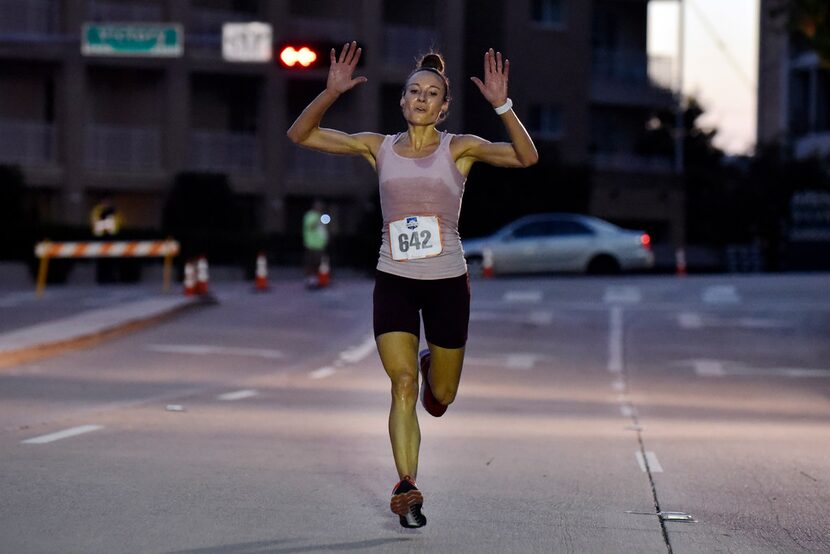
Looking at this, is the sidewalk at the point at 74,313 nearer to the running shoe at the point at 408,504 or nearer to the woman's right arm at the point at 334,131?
the woman's right arm at the point at 334,131

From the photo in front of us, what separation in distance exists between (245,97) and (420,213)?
4619 cm

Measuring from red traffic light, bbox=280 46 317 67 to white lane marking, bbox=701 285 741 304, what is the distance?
975cm

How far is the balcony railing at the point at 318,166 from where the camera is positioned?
53875 mm

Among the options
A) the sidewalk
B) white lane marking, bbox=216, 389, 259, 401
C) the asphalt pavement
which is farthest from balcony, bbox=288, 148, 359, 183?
white lane marking, bbox=216, 389, 259, 401

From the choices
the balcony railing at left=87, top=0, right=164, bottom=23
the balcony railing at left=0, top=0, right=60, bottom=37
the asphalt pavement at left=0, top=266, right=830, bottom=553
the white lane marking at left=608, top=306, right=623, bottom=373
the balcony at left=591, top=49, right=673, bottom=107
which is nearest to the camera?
the asphalt pavement at left=0, top=266, right=830, bottom=553

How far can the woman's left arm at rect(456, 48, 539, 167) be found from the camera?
8.52 m

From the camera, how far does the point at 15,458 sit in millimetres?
10570

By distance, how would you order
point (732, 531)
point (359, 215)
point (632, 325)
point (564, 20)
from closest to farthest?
point (732, 531) < point (632, 325) < point (359, 215) < point (564, 20)

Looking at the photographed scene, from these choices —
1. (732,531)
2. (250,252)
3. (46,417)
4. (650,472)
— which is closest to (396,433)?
(732,531)

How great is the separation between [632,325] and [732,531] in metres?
20.5

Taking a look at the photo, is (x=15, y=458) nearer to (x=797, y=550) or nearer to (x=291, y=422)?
(x=291, y=422)

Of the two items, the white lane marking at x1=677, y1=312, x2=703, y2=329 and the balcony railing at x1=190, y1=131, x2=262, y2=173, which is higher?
the balcony railing at x1=190, y1=131, x2=262, y2=173

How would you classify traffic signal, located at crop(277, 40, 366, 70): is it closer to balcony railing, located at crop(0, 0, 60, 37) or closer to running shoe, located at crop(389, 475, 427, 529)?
running shoe, located at crop(389, 475, 427, 529)

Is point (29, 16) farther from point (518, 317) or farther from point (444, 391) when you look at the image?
point (444, 391)
